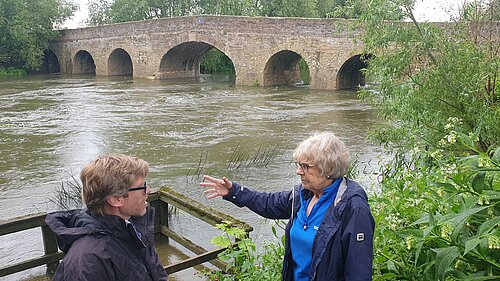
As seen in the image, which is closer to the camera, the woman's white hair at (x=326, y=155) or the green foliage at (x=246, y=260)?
the woman's white hair at (x=326, y=155)

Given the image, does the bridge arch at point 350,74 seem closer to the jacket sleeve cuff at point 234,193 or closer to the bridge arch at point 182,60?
the bridge arch at point 182,60

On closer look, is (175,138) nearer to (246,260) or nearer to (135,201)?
(246,260)

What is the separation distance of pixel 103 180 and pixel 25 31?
36.8m

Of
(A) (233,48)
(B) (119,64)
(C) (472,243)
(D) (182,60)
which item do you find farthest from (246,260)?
(B) (119,64)

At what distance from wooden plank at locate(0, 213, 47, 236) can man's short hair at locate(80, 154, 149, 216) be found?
2.85 meters

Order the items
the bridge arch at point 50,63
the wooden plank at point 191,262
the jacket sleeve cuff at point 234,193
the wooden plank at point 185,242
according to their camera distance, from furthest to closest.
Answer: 1. the bridge arch at point 50,63
2. the wooden plank at point 185,242
3. the wooden plank at point 191,262
4. the jacket sleeve cuff at point 234,193

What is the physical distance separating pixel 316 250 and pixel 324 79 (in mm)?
20573

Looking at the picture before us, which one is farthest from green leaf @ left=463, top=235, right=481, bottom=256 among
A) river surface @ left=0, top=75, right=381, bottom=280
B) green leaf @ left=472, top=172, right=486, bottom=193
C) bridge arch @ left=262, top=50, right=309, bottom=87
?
bridge arch @ left=262, top=50, right=309, bottom=87

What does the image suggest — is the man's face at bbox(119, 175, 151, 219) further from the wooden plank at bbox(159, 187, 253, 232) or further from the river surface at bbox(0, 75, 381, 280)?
the river surface at bbox(0, 75, 381, 280)

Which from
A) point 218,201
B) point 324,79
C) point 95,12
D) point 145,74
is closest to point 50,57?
point 95,12

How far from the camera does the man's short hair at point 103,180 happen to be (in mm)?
2125

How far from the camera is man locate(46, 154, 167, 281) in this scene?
2018 mm

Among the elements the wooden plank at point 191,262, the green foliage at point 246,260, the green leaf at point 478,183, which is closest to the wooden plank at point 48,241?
the wooden plank at point 191,262

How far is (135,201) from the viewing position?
2.20 meters
